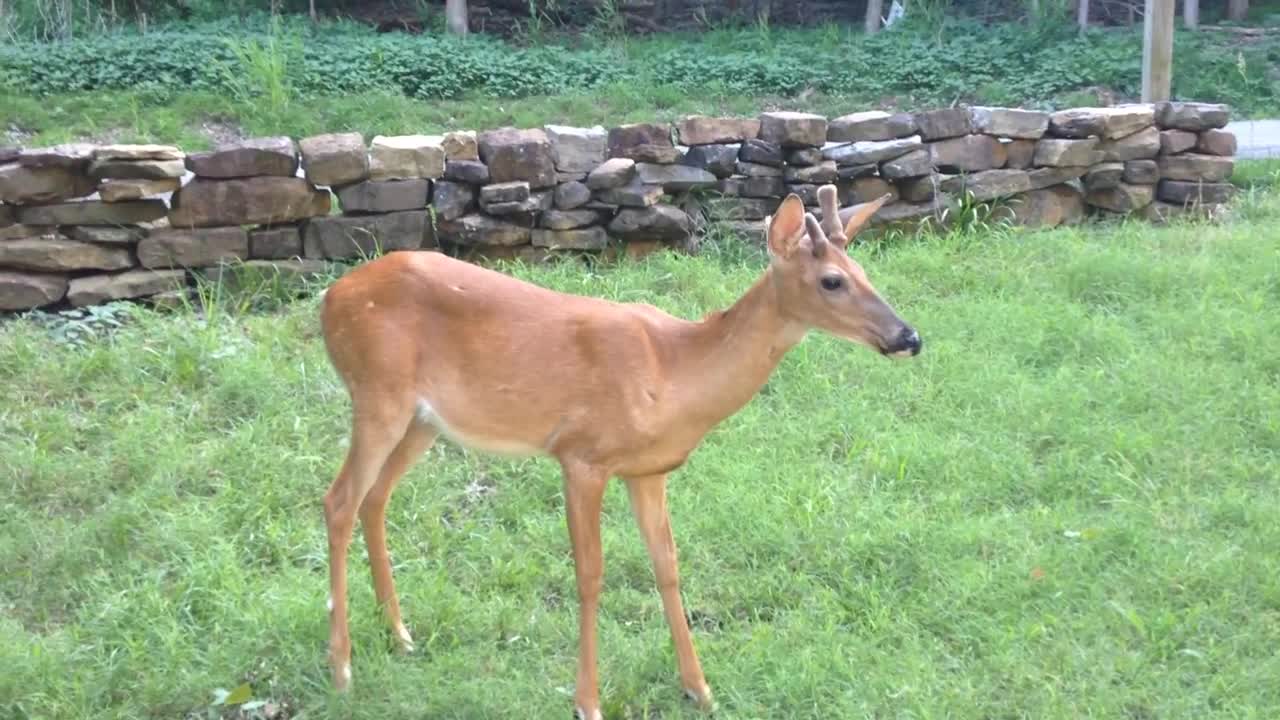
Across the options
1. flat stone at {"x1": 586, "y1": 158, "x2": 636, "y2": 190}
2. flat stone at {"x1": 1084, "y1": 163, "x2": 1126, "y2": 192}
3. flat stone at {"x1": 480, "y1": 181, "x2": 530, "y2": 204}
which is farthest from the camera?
flat stone at {"x1": 1084, "y1": 163, "x2": 1126, "y2": 192}

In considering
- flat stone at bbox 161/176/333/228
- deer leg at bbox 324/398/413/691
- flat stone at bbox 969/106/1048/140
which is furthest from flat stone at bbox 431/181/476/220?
deer leg at bbox 324/398/413/691

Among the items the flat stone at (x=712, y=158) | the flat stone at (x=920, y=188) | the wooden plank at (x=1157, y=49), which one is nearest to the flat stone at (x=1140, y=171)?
the wooden plank at (x=1157, y=49)

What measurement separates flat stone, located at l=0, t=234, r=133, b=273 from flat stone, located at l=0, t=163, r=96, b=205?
204mm

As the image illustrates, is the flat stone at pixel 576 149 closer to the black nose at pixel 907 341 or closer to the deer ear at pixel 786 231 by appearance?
the deer ear at pixel 786 231

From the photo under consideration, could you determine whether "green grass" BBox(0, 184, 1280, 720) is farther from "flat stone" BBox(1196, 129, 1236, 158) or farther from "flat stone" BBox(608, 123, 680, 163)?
"flat stone" BBox(1196, 129, 1236, 158)

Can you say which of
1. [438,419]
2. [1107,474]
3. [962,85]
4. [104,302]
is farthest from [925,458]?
[962,85]

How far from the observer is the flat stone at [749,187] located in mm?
8047

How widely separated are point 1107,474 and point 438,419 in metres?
2.74

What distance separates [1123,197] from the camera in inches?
341

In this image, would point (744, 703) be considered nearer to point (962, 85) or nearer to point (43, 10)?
point (962, 85)

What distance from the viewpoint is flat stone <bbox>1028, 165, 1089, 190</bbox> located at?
8.49m

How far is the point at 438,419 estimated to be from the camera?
4.09 meters

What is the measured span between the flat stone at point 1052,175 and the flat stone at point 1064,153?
0.04 meters

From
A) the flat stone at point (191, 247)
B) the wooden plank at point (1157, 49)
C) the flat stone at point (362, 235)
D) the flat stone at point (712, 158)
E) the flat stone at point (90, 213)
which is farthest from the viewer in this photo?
the wooden plank at point (1157, 49)
